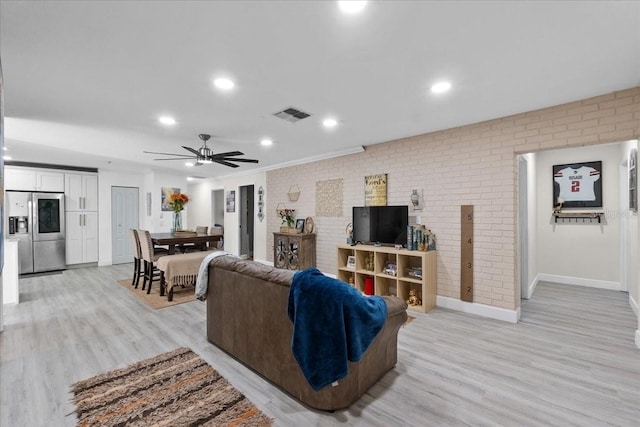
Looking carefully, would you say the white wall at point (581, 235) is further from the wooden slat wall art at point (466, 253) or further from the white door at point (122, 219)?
the white door at point (122, 219)

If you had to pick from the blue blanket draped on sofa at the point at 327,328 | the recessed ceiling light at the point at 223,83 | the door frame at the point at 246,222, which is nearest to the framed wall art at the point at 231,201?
the door frame at the point at 246,222

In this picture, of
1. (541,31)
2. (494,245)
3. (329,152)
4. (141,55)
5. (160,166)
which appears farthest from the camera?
(160,166)

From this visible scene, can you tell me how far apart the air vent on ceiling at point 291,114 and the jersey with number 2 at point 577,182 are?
4912 mm

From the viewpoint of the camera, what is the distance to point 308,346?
1714mm

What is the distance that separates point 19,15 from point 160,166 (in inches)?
217

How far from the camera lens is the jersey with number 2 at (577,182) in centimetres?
491

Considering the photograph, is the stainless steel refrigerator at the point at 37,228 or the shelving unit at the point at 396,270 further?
the stainless steel refrigerator at the point at 37,228

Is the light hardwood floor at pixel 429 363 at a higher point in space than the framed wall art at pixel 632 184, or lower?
lower

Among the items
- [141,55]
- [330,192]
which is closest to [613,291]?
[330,192]

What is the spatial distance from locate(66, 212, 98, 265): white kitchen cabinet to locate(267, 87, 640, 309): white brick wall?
22.5ft

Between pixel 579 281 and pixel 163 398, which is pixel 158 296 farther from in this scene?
pixel 579 281

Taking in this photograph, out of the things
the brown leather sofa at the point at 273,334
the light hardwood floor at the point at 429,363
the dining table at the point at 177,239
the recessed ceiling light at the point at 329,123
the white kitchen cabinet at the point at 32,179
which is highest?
the recessed ceiling light at the point at 329,123

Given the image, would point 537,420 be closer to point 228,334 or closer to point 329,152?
point 228,334

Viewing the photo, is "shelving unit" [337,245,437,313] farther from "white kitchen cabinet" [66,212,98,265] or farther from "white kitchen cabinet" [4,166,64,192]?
"white kitchen cabinet" [4,166,64,192]
